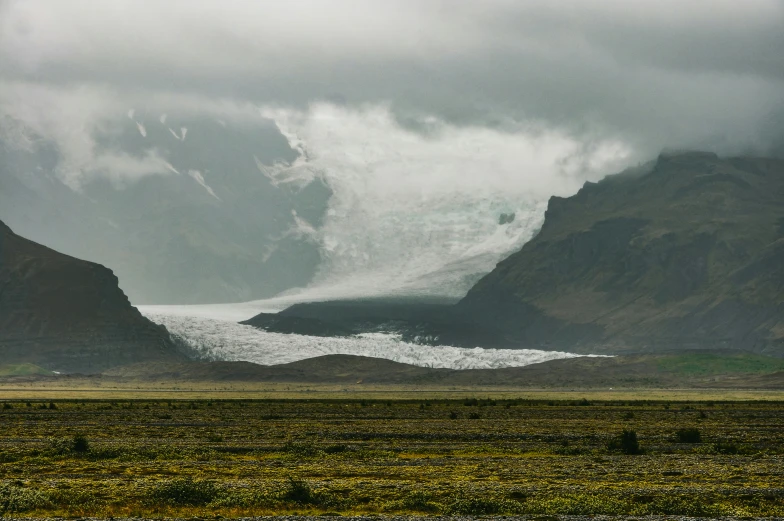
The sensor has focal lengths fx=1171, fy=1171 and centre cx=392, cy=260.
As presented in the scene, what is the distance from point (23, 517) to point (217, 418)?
2578 inches

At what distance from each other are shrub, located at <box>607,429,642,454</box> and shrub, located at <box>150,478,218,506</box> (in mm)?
30108

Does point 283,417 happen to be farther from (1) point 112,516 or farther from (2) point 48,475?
(1) point 112,516

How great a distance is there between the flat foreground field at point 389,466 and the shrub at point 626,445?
0.31 feet

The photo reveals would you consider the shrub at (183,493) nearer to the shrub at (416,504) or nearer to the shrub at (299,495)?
the shrub at (299,495)

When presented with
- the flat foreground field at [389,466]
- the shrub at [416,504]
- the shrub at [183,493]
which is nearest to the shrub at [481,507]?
the flat foreground field at [389,466]

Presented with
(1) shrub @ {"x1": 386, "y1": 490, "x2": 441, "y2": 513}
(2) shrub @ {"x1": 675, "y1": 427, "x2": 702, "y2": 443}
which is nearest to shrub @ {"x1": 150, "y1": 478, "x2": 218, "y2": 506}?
(1) shrub @ {"x1": 386, "y1": 490, "x2": 441, "y2": 513}

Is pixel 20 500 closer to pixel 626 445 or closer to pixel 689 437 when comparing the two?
pixel 626 445

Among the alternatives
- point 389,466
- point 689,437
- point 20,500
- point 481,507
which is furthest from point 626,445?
point 20,500

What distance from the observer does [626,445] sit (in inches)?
2857

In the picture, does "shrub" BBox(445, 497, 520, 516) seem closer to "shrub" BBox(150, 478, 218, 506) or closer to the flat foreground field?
the flat foreground field

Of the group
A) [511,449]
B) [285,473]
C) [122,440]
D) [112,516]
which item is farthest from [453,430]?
[112,516]

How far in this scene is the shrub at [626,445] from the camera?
236 ft

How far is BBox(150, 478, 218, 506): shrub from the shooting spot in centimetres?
4975

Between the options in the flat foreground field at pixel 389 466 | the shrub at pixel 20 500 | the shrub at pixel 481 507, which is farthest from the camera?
the flat foreground field at pixel 389 466
